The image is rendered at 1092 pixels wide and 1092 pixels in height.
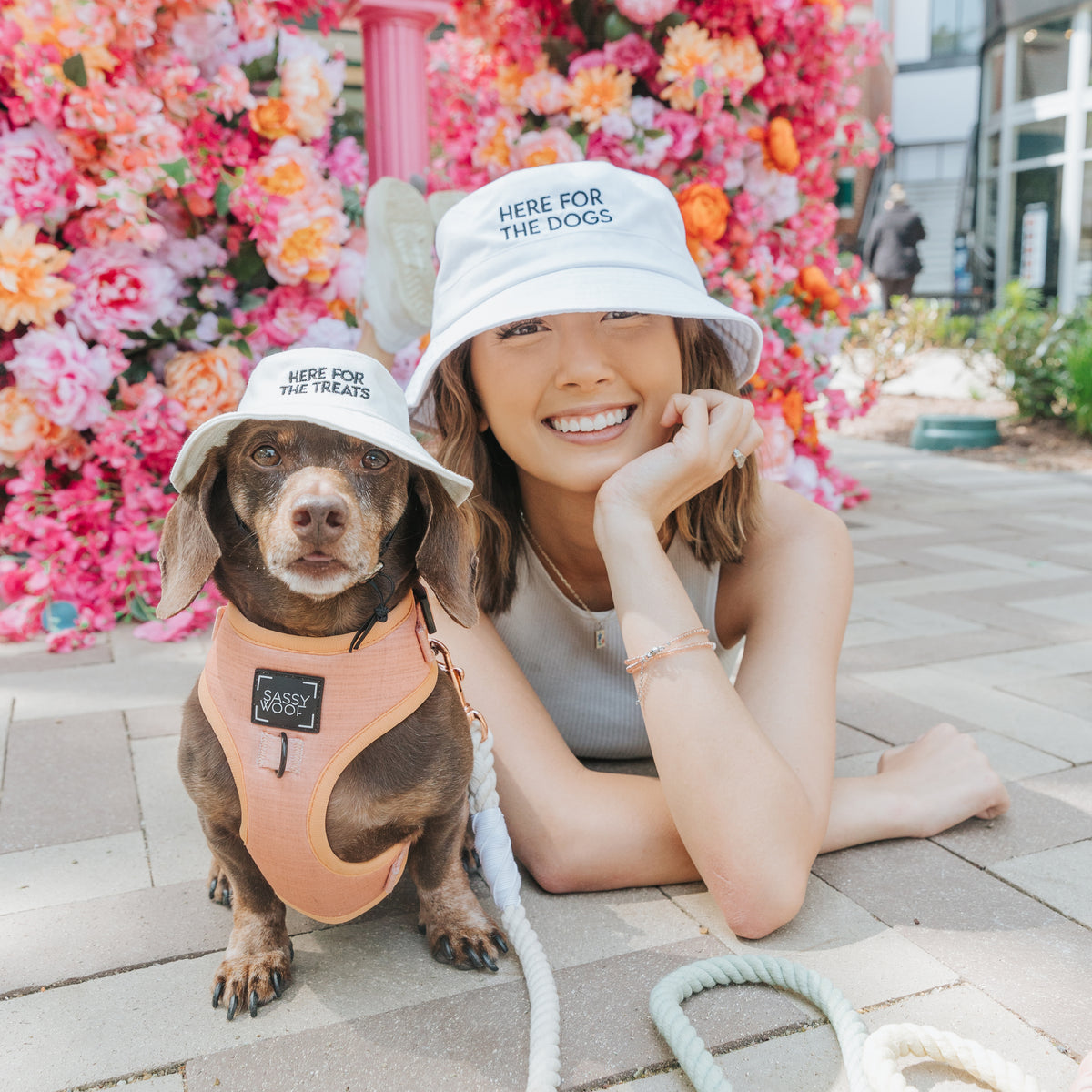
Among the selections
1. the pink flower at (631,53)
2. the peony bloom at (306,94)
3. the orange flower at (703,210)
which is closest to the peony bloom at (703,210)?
the orange flower at (703,210)

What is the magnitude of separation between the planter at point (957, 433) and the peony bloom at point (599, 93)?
5539 mm

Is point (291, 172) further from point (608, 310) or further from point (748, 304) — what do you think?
point (608, 310)

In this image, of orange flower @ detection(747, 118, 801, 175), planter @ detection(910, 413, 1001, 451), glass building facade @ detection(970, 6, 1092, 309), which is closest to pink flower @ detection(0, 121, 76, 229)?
orange flower @ detection(747, 118, 801, 175)

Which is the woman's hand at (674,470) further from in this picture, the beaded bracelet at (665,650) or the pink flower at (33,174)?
the pink flower at (33,174)

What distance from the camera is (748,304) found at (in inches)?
169

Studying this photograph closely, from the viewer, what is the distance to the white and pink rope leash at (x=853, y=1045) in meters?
1.37

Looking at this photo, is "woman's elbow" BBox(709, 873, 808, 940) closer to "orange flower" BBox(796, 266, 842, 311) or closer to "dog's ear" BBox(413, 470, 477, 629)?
"dog's ear" BBox(413, 470, 477, 629)

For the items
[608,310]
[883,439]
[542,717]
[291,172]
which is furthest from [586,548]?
[883,439]

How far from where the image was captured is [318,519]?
56.1 inches

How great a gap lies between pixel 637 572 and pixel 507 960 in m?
0.73

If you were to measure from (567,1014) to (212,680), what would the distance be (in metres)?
0.78

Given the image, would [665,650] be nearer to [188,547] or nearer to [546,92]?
[188,547]

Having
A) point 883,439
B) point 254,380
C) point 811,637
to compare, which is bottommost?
point 883,439

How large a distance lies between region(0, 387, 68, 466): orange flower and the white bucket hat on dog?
2.36 meters
